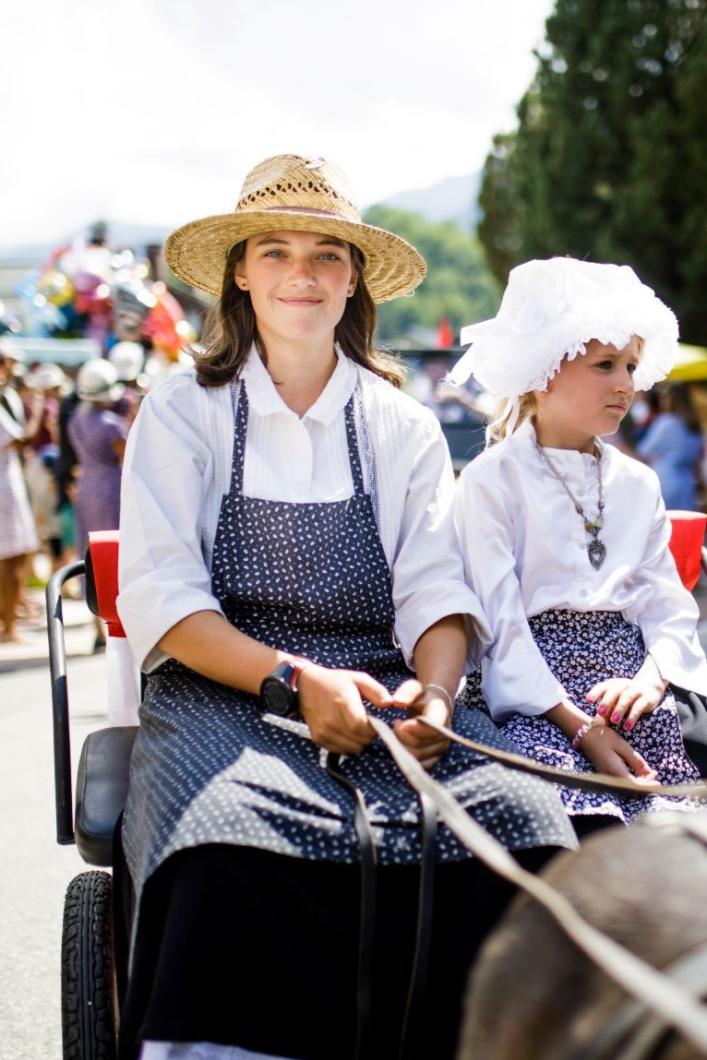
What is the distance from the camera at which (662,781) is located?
2717 millimetres

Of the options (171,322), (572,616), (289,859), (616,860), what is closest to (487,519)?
(572,616)

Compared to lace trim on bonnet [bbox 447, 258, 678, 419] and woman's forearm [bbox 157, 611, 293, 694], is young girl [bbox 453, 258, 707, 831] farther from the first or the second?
woman's forearm [bbox 157, 611, 293, 694]

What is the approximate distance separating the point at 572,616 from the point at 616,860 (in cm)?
151

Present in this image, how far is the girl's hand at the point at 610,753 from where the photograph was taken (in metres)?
2.59

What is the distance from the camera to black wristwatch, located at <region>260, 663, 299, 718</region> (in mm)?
2236

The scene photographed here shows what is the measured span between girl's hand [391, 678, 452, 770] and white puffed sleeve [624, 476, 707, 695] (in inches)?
28.1

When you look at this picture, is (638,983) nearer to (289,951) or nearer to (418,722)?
(289,951)

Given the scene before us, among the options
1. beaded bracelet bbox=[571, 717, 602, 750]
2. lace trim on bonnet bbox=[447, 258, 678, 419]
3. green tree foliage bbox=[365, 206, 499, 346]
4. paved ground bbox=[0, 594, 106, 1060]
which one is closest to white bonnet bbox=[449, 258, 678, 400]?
lace trim on bonnet bbox=[447, 258, 678, 419]

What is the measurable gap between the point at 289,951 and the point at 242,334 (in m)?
1.46

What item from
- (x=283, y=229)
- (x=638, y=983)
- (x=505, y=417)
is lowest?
(x=638, y=983)

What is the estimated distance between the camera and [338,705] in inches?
85.9

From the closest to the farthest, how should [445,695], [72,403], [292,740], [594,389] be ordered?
[292,740], [445,695], [594,389], [72,403]

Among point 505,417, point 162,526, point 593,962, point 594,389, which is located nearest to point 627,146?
point 505,417

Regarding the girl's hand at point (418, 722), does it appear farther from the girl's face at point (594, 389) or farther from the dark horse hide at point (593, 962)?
the girl's face at point (594, 389)
